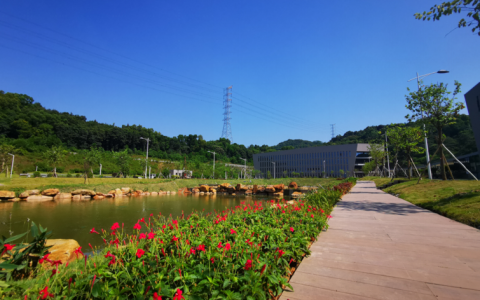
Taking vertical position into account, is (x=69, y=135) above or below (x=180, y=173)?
above

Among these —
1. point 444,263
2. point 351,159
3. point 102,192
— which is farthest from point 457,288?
point 351,159

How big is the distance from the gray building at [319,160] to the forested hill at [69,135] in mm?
18008

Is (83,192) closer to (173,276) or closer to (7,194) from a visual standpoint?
(7,194)

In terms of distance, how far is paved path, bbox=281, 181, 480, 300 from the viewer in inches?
91.0

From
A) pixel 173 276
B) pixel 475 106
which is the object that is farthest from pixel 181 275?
pixel 475 106

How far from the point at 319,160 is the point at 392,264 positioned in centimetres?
7962

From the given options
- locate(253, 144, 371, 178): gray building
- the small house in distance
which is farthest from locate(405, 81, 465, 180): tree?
locate(253, 144, 371, 178): gray building

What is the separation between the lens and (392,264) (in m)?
3.00

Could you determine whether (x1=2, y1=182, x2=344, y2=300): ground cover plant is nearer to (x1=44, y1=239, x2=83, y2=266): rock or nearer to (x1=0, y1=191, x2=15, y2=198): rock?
(x1=44, y1=239, x2=83, y2=266): rock

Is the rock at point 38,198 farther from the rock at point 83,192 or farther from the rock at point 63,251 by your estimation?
the rock at point 63,251

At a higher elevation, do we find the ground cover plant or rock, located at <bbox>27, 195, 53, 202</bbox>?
the ground cover plant

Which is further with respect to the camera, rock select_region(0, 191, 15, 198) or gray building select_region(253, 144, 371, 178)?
gray building select_region(253, 144, 371, 178)

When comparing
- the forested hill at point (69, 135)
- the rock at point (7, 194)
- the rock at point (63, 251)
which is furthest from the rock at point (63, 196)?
the forested hill at point (69, 135)

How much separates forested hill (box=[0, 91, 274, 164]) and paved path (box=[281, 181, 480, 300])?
166 ft
